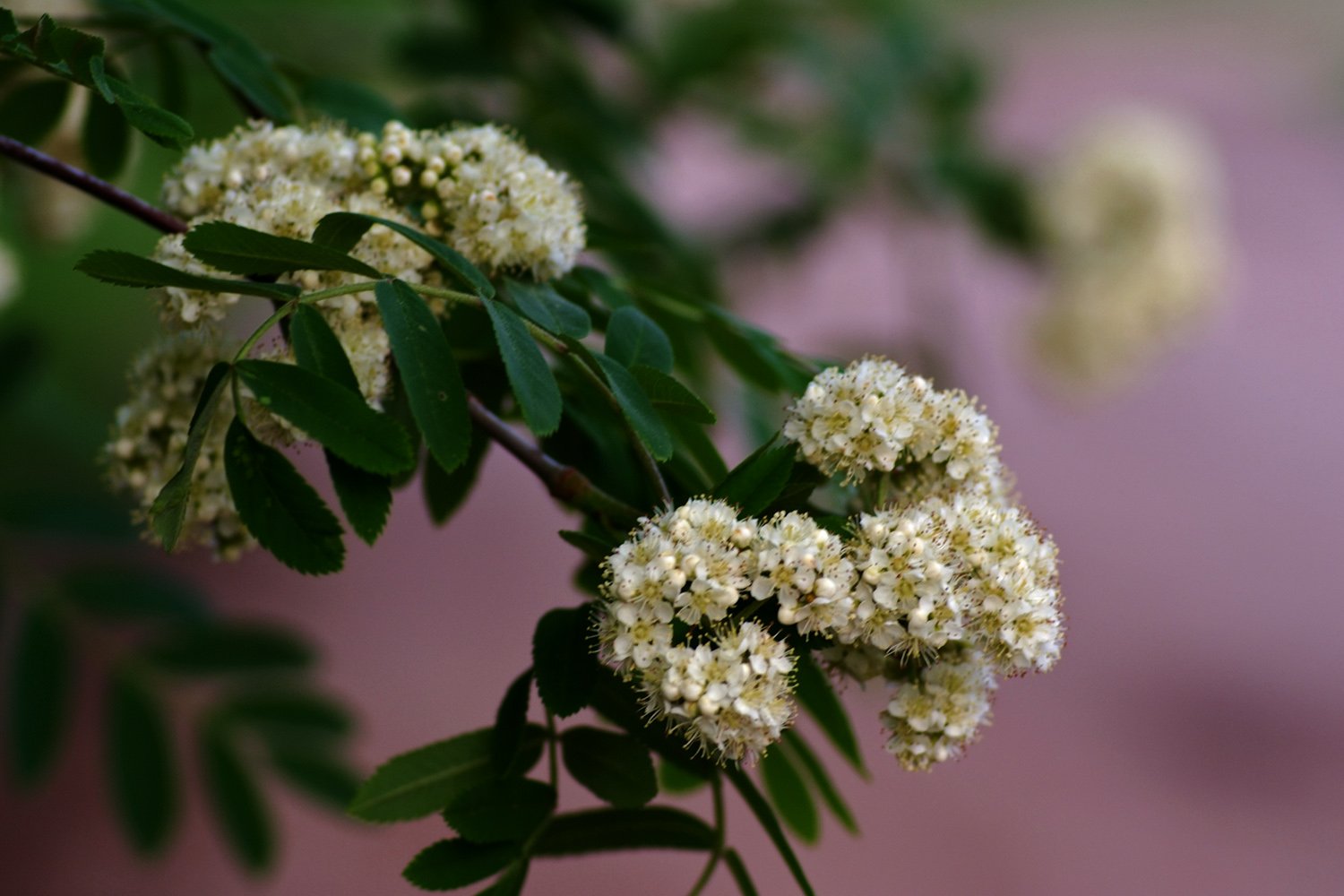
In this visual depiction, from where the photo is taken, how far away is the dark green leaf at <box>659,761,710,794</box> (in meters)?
0.72

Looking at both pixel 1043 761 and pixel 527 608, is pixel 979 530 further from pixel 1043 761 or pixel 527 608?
pixel 527 608

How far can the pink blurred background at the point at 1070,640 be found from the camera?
197 centimetres

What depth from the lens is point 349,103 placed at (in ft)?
2.62

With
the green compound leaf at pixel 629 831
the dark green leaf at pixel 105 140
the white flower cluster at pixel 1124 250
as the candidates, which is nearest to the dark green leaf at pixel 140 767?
the dark green leaf at pixel 105 140

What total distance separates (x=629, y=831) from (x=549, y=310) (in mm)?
287

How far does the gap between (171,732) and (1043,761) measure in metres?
1.71

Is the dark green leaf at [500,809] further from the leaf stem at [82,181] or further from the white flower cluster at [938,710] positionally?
the leaf stem at [82,181]

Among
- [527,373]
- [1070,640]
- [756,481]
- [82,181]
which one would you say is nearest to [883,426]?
[756,481]

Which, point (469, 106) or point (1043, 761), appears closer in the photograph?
point (469, 106)

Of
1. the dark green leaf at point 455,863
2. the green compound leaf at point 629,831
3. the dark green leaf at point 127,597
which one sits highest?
the dark green leaf at point 127,597

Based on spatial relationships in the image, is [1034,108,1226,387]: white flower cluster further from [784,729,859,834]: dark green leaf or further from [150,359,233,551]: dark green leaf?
[150,359,233,551]: dark green leaf

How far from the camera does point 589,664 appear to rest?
1.89 feet

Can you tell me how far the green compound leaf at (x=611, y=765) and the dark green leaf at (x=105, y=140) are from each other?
1.68 ft

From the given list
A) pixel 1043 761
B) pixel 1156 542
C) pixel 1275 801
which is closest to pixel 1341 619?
pixel 1156 542
